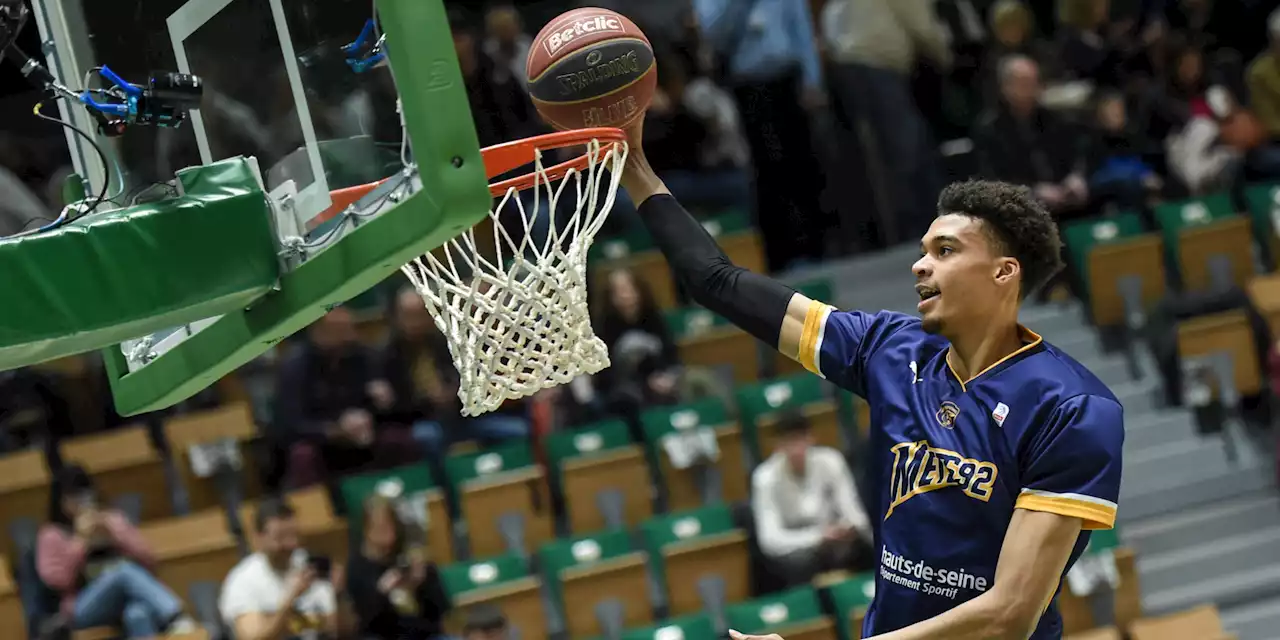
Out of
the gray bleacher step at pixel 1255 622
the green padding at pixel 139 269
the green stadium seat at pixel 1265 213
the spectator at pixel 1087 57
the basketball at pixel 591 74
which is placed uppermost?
the spectator at pixel 1087 57

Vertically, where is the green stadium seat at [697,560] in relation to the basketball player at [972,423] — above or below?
below

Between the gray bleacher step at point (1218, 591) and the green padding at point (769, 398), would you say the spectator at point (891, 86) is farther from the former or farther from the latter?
the gray bleacher step at point (1218, 591)

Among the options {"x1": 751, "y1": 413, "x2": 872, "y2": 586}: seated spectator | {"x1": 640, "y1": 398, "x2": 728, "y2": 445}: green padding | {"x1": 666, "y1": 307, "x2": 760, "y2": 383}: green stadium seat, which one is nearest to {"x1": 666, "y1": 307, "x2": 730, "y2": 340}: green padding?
{"x1": 666, "y1": 307, "x2": 760, "y2": 383}: green stadium seat

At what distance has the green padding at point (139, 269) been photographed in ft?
9.84

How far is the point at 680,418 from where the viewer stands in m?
7.83

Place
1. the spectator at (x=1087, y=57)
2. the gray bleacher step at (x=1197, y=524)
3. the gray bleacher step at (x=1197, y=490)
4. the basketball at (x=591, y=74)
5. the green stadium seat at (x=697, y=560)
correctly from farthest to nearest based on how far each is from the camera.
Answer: the spectator at (x=1087, y=57) → the gray bleacher step at (x=1197, y=490) → the gray bleacher step at (x=1197, y=524) → the green stadium seat at (x=697, y=560) → the basketball at (x=591, y=74)

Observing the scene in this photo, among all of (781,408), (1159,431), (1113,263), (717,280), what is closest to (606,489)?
(781,408)

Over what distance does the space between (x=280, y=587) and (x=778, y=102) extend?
422 centimetres

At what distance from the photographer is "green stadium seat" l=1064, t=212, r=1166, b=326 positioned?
8.88 meters

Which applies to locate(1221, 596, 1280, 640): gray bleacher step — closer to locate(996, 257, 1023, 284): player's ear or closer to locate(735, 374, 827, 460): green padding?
locate(735, 374, 827, 460): green padding

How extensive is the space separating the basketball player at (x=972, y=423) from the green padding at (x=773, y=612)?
3.28 meters

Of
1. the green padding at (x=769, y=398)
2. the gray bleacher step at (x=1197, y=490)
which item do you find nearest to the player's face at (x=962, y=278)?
the green padding at (x=769, y=398)

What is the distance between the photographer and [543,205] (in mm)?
4148

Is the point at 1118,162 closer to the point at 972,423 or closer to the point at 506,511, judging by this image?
the point at 506,511
